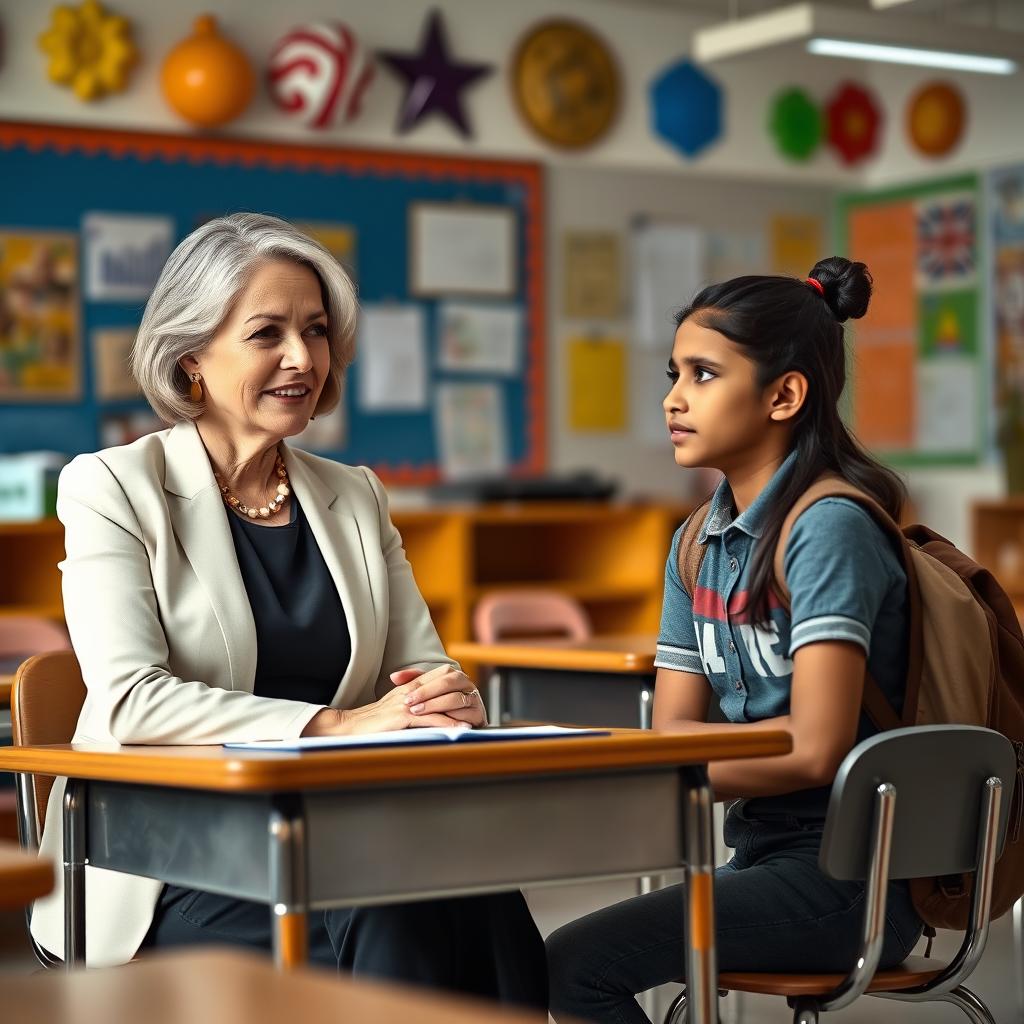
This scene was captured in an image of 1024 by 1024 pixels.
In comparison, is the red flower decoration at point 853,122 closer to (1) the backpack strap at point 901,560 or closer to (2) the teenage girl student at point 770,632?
(2) the teenage girl student at point 770,632

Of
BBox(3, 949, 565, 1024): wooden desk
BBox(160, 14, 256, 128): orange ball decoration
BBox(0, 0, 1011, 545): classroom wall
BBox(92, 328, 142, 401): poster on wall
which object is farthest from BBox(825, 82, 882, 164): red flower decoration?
BBox(3, 949, 565, 1024): wooden desk

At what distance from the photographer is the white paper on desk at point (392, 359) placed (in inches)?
232

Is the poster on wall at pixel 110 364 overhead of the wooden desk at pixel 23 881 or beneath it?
overhead

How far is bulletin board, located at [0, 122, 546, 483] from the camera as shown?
531 centimetres

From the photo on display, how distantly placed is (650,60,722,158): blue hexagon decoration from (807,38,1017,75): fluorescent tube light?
1078 mm

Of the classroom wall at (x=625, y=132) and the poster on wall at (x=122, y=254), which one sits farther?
the classroom wall at (x=625, y=132)

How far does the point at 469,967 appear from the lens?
198 cm

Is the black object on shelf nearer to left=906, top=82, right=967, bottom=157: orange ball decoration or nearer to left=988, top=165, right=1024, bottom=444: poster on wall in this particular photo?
left=988, top=165, right=1024, bottom=444: poster on wall

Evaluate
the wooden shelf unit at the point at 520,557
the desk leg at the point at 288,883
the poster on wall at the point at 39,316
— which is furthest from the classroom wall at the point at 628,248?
the desk leg at the point at 288,883

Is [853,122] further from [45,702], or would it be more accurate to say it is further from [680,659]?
[45,702]

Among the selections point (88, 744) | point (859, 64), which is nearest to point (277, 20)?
point (859, 64)

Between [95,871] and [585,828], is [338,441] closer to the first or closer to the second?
[95,871]

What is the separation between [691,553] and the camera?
7.51 feet

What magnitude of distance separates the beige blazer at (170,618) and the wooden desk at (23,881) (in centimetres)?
73
